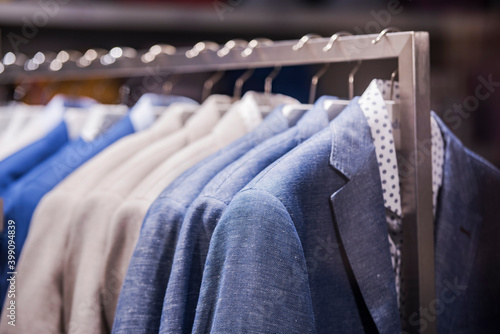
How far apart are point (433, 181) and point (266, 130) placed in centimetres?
27

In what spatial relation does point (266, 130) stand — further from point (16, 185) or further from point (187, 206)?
point (16, 185)

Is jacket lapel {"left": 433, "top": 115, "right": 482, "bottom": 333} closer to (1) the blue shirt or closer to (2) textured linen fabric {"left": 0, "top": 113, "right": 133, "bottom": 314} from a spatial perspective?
(2) textured linen fabric {"left": 0, "top": 113, "right": 133, "bottom": 314}

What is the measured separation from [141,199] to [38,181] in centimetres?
29

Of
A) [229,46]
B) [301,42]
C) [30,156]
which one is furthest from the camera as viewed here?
[30,156]

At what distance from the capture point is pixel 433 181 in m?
0.82

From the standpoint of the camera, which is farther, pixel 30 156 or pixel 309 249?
pixel 30 156

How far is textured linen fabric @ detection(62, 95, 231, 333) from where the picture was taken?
0.81 metres

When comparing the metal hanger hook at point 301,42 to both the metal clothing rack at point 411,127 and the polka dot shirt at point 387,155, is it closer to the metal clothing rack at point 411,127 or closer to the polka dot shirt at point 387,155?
the metal clothing rack at point 411,127

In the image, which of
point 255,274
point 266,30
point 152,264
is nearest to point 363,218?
point 255,274

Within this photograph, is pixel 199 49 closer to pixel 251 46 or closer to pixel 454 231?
pixel 251 46

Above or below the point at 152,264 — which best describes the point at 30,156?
above

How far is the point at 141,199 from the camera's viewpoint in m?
0.81

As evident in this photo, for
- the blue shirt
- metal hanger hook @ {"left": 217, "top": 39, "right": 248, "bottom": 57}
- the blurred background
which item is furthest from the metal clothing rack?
the blurred background

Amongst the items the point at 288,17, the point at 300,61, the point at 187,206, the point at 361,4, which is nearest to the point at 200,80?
the point at 288,17
